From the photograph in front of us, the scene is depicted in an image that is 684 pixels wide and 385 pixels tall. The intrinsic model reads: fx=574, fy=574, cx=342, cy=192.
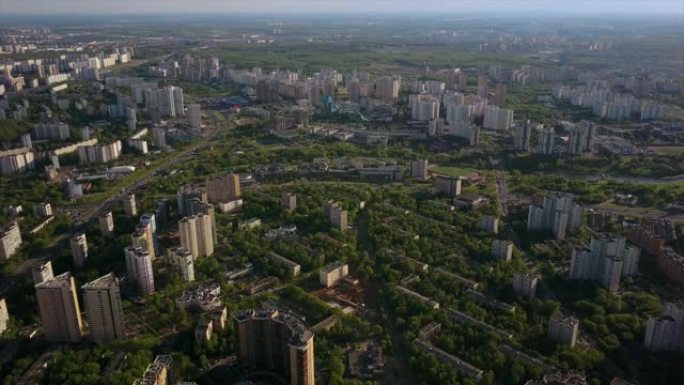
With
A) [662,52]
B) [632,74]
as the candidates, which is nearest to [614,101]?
[632,74]

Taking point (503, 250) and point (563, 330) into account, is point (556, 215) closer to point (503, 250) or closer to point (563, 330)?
point (503, 250)

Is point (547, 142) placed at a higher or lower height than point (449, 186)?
higher

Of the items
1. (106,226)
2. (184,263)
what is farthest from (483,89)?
(184,263)

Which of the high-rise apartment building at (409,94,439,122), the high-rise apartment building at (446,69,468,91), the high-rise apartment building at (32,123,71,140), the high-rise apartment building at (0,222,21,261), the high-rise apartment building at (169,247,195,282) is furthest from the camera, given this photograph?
the high-rise apartment building at (446,69,468,91)

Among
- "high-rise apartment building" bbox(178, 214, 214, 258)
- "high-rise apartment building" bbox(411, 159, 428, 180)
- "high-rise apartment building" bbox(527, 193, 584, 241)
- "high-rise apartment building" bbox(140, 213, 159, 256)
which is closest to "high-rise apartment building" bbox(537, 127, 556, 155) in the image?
"high-rise apartment building" bbox(411, 159, 428, 180)

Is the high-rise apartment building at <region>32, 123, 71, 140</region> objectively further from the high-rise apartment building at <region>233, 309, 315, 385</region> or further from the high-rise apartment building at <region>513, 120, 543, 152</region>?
the high-rise apartment building at <region>513, 120, 543, 152</region>

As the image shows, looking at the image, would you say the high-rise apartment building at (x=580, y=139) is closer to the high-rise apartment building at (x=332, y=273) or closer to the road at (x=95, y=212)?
the high-rise apartment building at (x=332, y=273)
